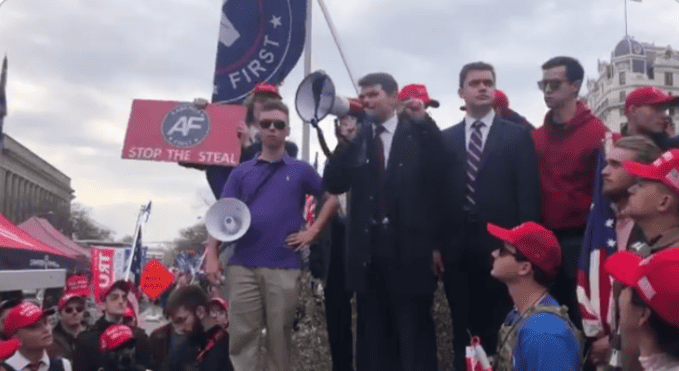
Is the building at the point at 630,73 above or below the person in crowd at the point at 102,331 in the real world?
above

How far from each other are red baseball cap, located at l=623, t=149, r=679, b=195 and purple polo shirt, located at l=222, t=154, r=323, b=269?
7.54 feet

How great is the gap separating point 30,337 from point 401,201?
9.53ft

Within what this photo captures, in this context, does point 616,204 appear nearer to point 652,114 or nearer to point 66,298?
point 652,114

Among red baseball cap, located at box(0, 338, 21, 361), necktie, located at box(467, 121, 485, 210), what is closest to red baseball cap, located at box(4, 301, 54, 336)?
red baseball cap, located at box(0, 338, 21, 361)

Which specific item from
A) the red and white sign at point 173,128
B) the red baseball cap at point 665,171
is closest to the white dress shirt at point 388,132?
the red baseball cap at point 665,171

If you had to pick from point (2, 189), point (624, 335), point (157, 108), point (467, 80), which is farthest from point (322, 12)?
point (2, 189)

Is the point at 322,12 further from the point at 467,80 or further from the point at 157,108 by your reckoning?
the point at 467,80

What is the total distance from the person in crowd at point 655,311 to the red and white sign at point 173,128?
504 cm

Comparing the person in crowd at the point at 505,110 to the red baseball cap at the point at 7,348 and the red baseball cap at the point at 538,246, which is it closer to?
the red baseball cap at the point at 538,246

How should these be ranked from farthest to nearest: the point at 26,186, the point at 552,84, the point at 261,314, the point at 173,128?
the point at 26,186 < the point at 173,128 < the point at 261,314 < the point at 552,84

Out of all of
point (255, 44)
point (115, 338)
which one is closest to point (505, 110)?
point (255, 44)

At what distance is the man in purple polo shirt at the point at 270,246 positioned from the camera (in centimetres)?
492

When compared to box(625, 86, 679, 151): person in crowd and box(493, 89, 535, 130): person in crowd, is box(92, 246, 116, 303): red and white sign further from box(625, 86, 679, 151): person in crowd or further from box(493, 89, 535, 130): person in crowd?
box(625, 86, 679, 151): person in crowd

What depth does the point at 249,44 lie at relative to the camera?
26.6 ft
